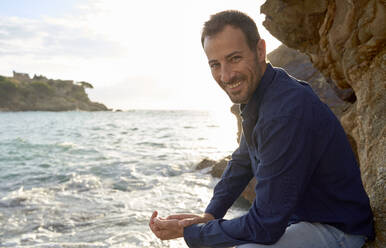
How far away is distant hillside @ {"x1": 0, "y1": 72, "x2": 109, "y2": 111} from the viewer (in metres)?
86.0

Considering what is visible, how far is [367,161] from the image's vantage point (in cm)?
308

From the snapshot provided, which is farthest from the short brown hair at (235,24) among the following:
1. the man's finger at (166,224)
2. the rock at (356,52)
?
the rock at (356,52)

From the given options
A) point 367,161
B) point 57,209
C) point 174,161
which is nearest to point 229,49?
point 367,161

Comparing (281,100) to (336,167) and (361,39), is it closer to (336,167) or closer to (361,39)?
(336,167)

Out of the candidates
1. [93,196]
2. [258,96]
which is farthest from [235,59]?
[93,196]

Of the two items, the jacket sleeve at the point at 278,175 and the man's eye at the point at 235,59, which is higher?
the man's eye at the point at 235,59

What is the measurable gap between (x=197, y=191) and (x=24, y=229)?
3.97 metres

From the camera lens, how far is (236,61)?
2170 millimetres

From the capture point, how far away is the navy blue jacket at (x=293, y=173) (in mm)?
1772

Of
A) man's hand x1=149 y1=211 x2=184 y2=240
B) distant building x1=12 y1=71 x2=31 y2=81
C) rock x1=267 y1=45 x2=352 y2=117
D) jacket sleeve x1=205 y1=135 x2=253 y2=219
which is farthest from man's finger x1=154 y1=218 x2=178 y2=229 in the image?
distant building x1=12 y1=71 x2=31 y2=81

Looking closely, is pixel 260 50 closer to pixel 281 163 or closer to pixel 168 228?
pixel 281 163

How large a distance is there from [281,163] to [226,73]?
30.6 inches

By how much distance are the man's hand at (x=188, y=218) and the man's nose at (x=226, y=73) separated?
1.06 meters

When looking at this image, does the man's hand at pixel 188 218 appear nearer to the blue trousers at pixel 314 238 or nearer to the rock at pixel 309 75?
the blue trousers at pixel 314 238
